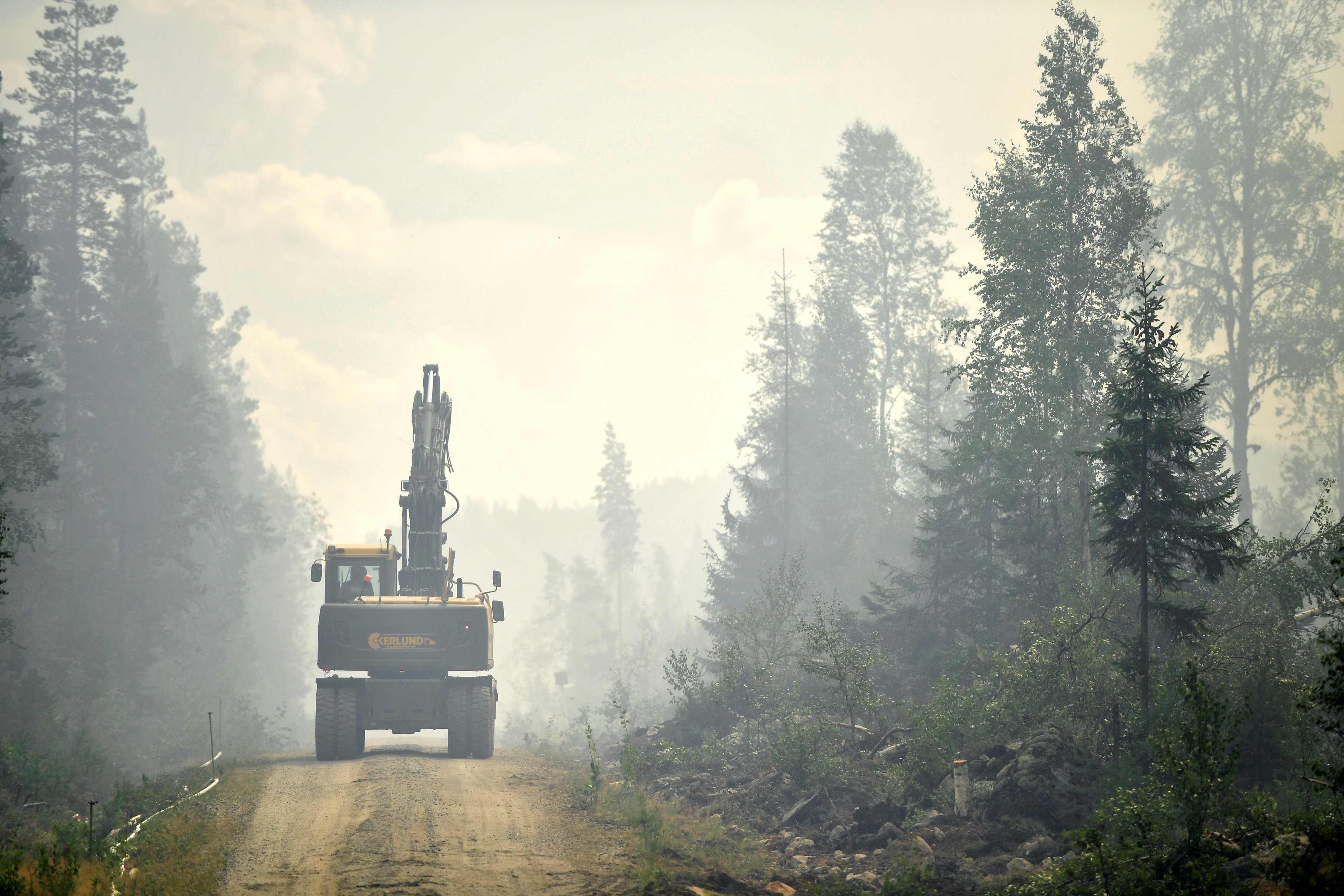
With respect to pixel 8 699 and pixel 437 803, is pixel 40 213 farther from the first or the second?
pixel 437 803

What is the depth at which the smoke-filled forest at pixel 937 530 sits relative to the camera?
45.1 ft

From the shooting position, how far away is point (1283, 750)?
13.5 meters

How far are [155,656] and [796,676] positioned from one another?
31551 millimetres

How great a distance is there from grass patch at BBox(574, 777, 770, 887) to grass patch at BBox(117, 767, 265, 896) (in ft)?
18.4

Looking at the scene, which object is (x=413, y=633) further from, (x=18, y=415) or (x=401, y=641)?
(x=18, y=415)

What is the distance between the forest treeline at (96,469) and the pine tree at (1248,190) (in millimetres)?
38590

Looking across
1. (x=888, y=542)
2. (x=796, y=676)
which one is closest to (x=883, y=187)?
(x=888, y=542)

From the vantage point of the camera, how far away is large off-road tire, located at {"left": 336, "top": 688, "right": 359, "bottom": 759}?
2095 centimetres

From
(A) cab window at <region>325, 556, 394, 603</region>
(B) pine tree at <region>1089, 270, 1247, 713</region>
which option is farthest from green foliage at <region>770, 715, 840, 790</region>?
(A) cab window at <region>325, 556, 394, 603</region>

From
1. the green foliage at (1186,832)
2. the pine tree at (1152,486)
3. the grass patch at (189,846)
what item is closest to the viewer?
the green foliage at (1186,832)

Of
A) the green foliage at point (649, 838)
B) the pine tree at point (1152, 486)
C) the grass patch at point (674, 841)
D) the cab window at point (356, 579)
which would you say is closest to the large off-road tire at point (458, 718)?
the cab window at point (356, 579)

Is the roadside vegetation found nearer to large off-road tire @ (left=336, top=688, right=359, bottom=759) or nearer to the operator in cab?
large off-road tire @ (left=336, top=688, right=359, bottom=759)

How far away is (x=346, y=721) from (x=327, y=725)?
0.46 metres

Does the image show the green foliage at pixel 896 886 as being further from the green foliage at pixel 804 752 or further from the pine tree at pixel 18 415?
the pine tree at pixel 18 415
